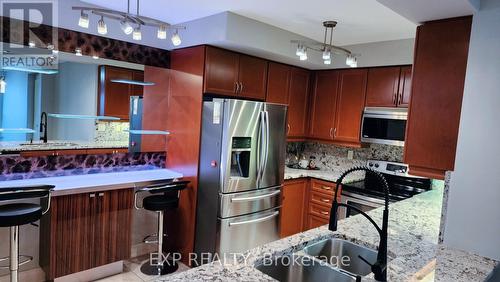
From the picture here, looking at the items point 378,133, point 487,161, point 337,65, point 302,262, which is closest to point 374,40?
point 337,65

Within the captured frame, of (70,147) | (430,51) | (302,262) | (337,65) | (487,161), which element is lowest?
(302,262)

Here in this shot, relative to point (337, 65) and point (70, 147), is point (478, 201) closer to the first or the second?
point (337, 65)

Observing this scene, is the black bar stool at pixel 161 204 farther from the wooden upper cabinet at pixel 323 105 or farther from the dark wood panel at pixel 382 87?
the dark wood panel at pixel 382 87

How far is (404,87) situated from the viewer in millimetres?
3609

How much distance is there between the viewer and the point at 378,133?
12.3 ft

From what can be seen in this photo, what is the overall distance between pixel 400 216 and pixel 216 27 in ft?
7.07

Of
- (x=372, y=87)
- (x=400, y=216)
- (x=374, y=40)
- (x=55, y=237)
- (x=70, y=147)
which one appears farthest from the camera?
(x=372, y=87)

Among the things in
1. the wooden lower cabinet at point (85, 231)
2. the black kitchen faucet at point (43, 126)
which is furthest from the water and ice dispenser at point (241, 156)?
the black kitchen faucet at point (43, 126)

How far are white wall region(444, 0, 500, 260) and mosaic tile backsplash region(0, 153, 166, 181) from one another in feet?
9.58

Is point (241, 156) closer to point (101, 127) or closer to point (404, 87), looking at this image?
point (101, 127)

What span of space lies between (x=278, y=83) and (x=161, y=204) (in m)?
1.97

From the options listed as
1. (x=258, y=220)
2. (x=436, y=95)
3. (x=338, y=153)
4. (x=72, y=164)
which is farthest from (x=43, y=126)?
(x=338, y=153)

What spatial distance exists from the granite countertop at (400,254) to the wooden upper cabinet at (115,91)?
239cm

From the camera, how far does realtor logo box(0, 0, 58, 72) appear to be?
2.59m
